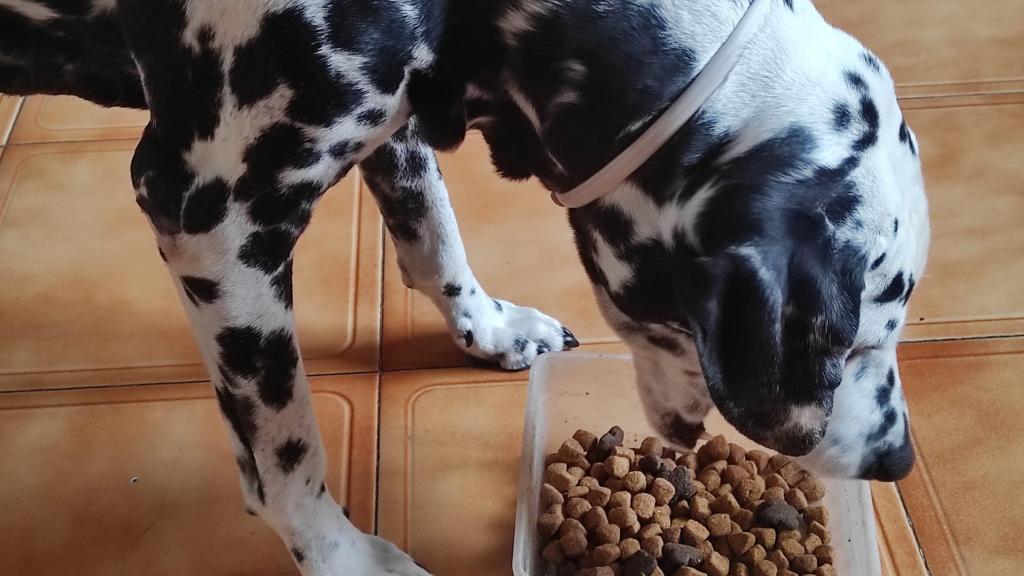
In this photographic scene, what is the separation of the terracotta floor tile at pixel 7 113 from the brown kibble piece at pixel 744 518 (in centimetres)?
148

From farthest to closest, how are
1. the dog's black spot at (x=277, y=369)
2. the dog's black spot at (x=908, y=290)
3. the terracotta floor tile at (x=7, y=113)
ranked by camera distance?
the terracotta floor tile at (x=7, y=113)
the dog's black spot at (x=277, y=369)
the dog's black spot at (x=908, y=290)

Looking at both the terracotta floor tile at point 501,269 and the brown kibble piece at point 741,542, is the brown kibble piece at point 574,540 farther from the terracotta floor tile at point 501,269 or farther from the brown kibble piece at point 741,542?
the terracotta floor tile at point 501,269

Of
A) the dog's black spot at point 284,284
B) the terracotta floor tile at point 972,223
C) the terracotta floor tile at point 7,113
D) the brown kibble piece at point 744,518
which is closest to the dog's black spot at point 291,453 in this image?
the dog's black spot at point 284,284

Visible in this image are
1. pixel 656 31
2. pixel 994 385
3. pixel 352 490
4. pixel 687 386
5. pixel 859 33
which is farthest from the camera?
pixel 859 33

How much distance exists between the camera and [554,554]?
1.17m

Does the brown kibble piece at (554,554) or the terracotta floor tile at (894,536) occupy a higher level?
the brown kibble piece at (554,554)

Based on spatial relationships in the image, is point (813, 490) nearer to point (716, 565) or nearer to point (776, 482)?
point (776, 482)

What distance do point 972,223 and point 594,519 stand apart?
0.90 metres

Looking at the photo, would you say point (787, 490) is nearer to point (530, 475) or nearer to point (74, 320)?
point (530, 475)

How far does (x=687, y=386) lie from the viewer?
3.43ft

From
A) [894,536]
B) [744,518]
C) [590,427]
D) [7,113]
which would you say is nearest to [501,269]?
[590,427]

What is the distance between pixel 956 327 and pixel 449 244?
77cm

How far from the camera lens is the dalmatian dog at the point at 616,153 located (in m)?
0.78

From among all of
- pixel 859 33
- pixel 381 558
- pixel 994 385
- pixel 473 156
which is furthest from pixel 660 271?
pixel 859 33
